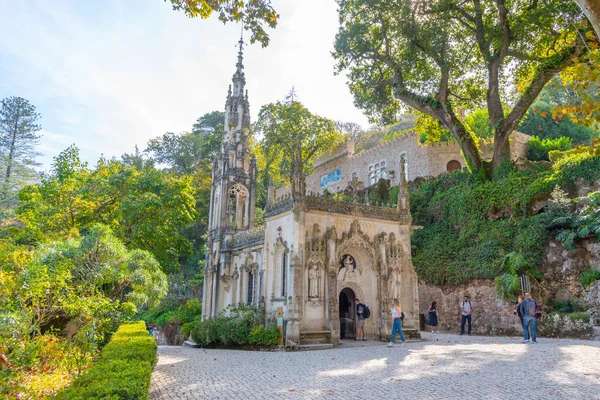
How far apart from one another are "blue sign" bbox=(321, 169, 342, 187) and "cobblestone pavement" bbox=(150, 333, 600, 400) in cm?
3662

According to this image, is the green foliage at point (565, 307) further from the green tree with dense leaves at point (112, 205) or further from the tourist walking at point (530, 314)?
the green tree with dense leaves at point (112, 205)

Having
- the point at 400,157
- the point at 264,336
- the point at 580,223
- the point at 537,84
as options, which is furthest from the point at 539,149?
the point at 264,336

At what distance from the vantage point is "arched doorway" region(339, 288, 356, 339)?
1867cm

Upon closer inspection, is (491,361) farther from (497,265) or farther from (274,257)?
(497,265)

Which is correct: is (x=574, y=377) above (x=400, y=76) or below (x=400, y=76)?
below

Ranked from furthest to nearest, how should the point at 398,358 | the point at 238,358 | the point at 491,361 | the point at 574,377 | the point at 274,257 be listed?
the point at 274,257
the point at 238,358
the point at 398,358
the point at 491,361
the point at 574,377

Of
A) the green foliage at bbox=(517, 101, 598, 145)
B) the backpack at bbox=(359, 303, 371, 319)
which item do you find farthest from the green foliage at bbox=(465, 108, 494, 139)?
the backpack at bbox=(359, 303, 371, 319)

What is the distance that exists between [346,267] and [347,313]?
238cm

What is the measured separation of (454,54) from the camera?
2662 cm

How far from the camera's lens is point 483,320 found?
22078 millimetres

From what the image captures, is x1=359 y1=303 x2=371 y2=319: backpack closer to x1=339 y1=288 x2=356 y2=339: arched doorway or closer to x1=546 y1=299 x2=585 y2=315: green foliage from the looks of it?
x1=339 y1=288 x2=356 y2=339: arched doorway

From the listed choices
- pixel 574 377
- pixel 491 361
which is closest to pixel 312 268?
pixel 491 361

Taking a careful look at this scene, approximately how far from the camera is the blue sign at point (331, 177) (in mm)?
49281

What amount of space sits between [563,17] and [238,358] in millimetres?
22340
